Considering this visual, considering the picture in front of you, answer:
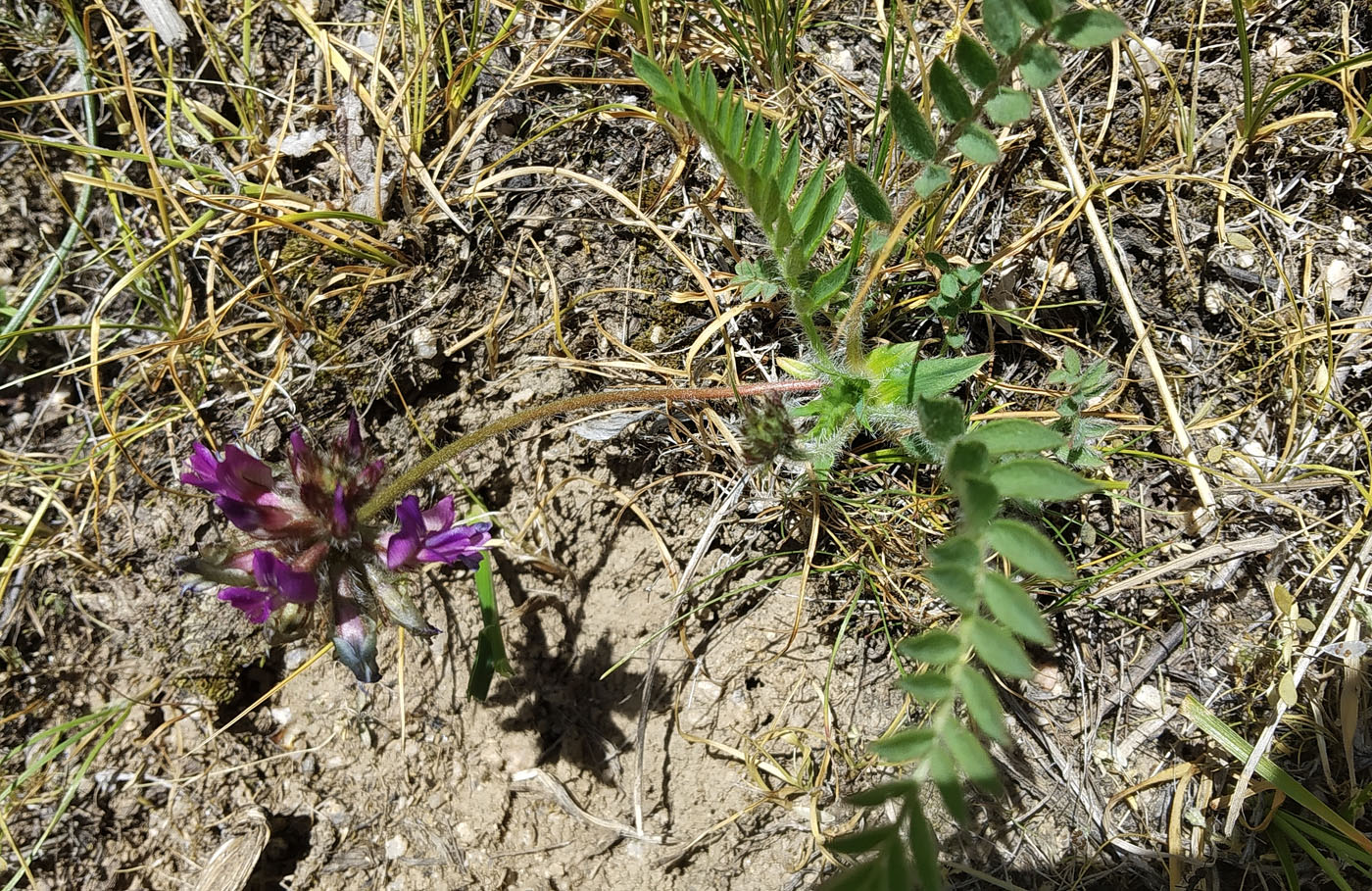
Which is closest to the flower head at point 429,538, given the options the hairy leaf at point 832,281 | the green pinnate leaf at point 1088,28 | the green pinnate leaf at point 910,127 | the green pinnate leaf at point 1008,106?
the hairy leaf at point 832,281

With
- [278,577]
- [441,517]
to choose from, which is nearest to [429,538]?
[441,517]

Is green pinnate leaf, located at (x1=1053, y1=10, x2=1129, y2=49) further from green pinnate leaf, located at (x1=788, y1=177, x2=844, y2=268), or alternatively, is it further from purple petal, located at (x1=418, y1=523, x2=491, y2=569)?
purple petal, located at (x1=418, y1=523, x2=491, y2=569)

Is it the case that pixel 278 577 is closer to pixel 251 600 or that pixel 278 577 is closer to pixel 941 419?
pixel 251 600

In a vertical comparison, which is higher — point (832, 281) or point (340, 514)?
point (340, 514)

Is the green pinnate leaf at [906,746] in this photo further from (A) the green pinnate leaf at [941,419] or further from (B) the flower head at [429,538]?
(B) the flower head at [429,538]


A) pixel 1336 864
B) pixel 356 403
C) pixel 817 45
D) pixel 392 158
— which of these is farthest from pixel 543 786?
pixel 817 45

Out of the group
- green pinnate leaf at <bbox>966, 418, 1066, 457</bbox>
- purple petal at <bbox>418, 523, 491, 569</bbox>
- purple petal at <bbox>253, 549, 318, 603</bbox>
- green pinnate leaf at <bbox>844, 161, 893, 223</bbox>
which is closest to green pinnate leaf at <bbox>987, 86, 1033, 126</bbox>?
green pinnate leaf at <bbox>844, 161, 893, 223</bbox>
